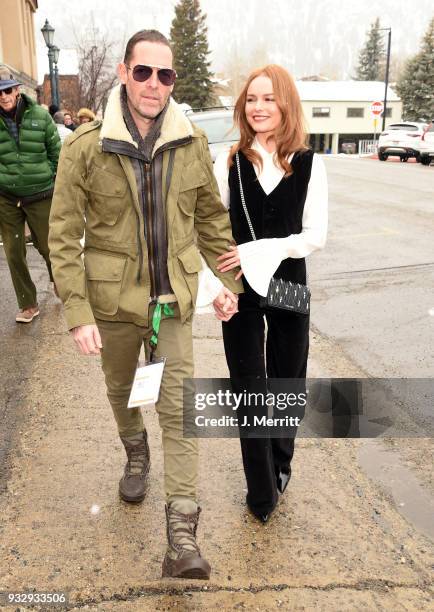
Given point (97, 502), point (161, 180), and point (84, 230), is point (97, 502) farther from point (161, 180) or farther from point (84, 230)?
point (161, 180)

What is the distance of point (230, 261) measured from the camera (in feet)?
8.81

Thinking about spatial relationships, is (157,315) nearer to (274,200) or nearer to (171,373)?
(171,373)

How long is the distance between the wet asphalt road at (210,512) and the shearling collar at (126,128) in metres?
1.70

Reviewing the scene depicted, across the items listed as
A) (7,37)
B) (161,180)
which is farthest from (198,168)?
(7,37)

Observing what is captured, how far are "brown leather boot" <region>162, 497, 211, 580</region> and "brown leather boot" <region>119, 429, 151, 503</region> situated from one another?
0.46m

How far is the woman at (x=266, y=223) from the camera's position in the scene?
2594mm

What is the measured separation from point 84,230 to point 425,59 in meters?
60.4

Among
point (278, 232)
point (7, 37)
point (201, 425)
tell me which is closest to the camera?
point (278, 232)

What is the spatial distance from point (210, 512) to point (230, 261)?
1.21 metres

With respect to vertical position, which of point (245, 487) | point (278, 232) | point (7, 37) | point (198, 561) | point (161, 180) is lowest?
point (245, 487)

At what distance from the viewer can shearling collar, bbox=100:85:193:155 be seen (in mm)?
2387

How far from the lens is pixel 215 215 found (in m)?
2.70

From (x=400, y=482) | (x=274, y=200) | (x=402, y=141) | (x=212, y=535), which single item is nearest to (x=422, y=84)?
(x=402, y=141)

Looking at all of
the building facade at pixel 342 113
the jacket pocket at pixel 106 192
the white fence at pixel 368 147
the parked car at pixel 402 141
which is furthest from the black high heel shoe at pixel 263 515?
the building facade at pixel 342 113
